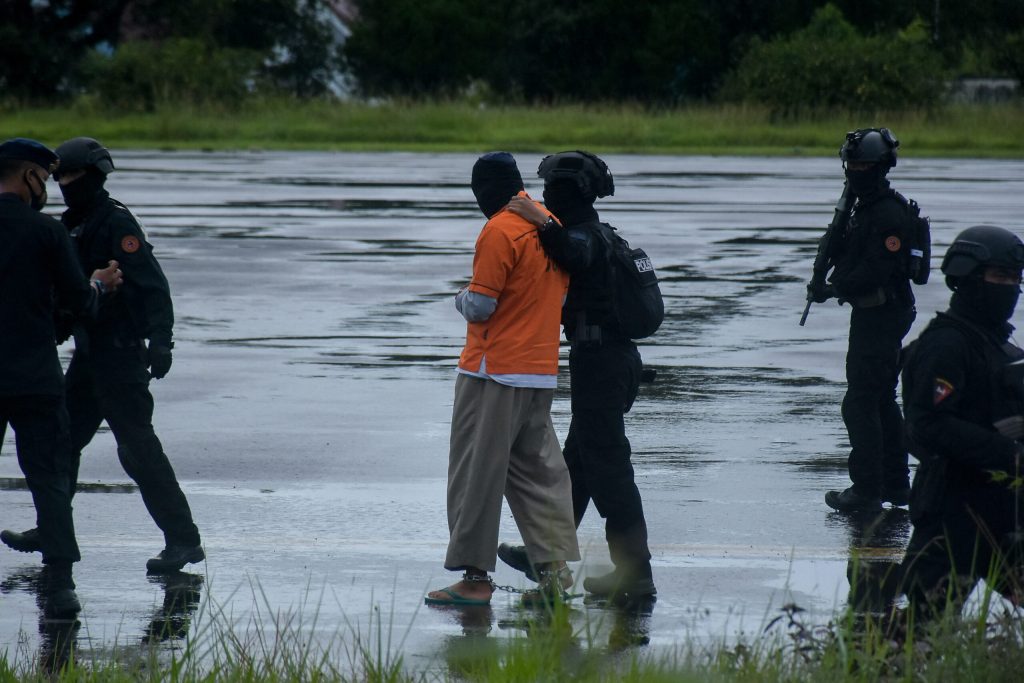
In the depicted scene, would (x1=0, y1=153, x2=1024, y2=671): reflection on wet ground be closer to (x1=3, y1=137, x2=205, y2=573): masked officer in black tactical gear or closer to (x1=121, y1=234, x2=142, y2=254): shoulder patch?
(x1=3, y1=137, x2=205, y2=573): masked officer in black tactical gear

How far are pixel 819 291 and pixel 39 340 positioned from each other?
12.0ft

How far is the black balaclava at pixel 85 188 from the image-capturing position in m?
6.41

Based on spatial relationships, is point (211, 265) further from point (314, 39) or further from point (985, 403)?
point (314, 39)

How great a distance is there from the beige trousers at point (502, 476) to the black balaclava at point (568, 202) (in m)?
0.67

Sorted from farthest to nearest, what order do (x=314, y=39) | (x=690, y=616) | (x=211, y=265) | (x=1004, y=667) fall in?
(x=314, y=39) < (x=211, y=265) < (x=690, y=616) < (x=1004, y=667)

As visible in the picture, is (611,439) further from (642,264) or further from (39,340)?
(39,340)

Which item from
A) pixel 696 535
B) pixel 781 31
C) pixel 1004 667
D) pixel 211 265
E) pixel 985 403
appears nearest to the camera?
pixel 1004 667

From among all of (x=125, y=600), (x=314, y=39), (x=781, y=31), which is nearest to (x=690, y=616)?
(x=125, y=600)

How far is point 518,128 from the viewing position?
4181 cm

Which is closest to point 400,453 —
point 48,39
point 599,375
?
point 599,375

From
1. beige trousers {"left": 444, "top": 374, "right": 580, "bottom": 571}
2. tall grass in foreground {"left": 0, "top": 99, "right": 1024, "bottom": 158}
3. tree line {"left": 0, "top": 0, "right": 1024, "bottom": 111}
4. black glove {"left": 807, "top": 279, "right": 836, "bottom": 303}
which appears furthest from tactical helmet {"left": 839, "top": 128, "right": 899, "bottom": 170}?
tree line {"left": 0, "top": 0, "right": 1024, "bottom": 111}

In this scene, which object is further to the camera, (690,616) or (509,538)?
(509,538)

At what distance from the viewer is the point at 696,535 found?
7113mm

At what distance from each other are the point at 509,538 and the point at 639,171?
25.3 meters
